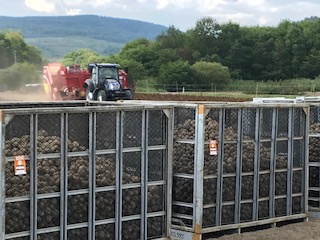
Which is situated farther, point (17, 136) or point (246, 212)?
point (246, 212)

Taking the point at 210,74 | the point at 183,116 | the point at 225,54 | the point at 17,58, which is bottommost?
the point at 210,74

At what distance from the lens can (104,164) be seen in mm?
7520

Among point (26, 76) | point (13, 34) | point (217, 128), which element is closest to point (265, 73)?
point (26, 76)

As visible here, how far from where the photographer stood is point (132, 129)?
7.84 m

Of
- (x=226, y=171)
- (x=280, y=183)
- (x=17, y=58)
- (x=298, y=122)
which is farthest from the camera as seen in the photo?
(x=17, y=58)

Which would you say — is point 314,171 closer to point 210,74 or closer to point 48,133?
point 48,133

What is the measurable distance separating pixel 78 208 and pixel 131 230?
2.79 ft

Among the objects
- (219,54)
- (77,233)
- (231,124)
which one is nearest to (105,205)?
(77,233)

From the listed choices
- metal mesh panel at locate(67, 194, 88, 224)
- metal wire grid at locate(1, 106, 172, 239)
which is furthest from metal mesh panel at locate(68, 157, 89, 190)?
metal mesh panel at locate(67, 194, 88, 224)

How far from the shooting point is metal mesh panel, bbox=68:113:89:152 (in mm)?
7270

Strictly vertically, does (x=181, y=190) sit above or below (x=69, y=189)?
below

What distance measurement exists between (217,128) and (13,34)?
4211 inches

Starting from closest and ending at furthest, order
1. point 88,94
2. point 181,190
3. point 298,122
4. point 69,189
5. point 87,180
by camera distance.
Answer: point 69,189
point 87,180
point 181,190
point 298,122
point 88,94

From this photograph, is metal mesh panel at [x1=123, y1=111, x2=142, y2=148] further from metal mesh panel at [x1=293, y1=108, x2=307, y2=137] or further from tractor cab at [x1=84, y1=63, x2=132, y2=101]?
tractor cab at [x1=84, y1=63, x2=132, y2=101]
